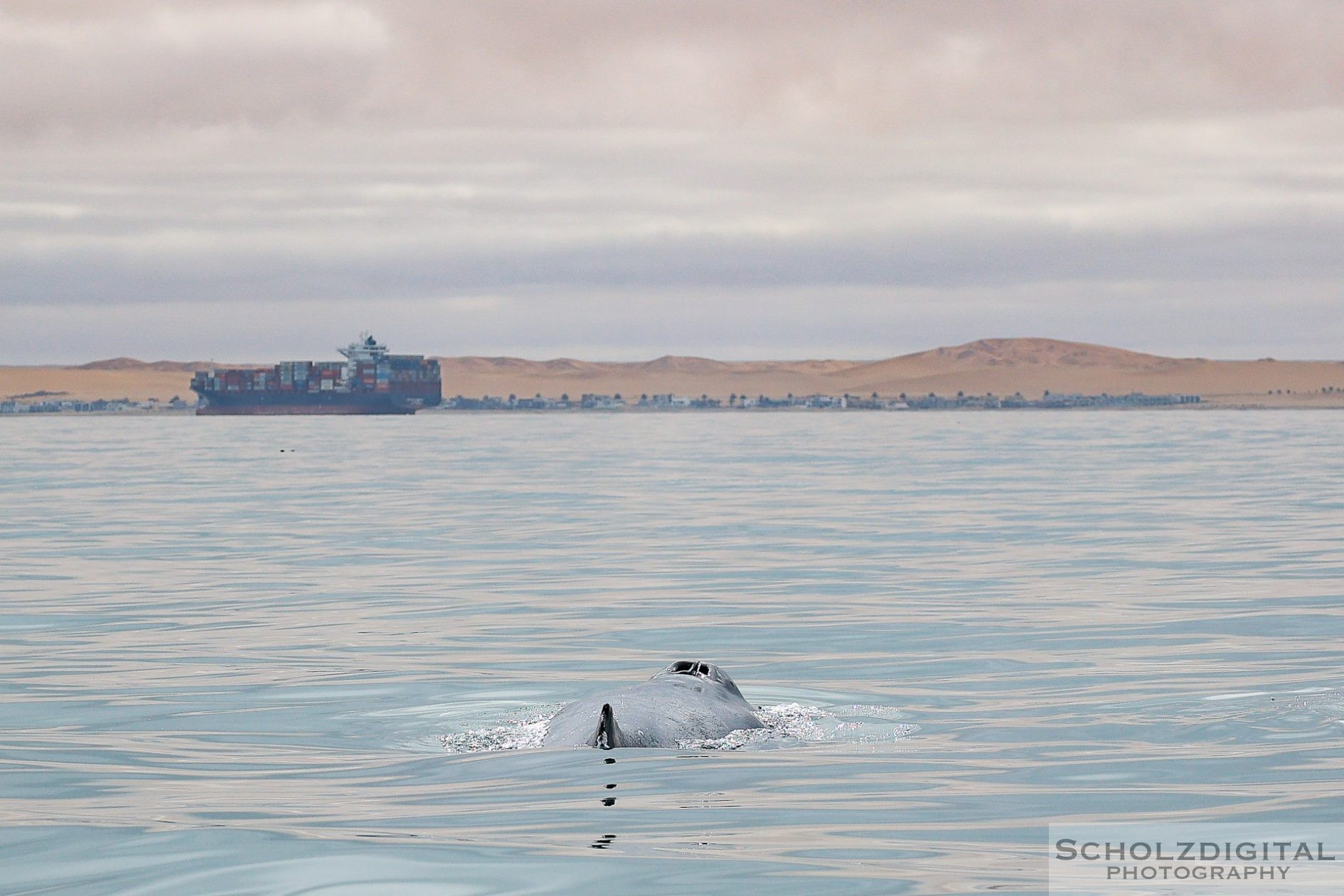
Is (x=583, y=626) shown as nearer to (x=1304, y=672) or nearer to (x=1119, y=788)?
(x=1304, y=672)

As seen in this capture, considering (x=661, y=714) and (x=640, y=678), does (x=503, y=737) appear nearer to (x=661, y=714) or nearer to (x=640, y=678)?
(x=661, y=714)

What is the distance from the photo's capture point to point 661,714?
55.8 ft

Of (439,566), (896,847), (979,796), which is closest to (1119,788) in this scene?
(979,796)

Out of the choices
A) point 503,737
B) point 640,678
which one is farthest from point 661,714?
point 640,678

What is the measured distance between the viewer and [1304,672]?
21.8m

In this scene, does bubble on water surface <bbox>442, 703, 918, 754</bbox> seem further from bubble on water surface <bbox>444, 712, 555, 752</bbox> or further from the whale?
the whale

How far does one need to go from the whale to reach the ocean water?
0.24 metres

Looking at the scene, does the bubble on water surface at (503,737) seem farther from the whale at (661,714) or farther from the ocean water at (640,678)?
the whale at (661,714)

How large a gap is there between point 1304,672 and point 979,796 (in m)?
8.61

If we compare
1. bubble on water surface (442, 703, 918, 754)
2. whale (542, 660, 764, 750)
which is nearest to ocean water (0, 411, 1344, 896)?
bubble on water surface (442, 703, 918, 754)

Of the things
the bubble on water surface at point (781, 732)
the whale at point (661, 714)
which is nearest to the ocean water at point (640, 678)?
the bubble on water surface at point (781, 732)

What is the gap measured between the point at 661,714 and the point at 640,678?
5393 millimetres

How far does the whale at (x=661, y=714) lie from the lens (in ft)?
54.5

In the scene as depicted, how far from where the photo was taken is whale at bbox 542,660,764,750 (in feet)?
54.5
